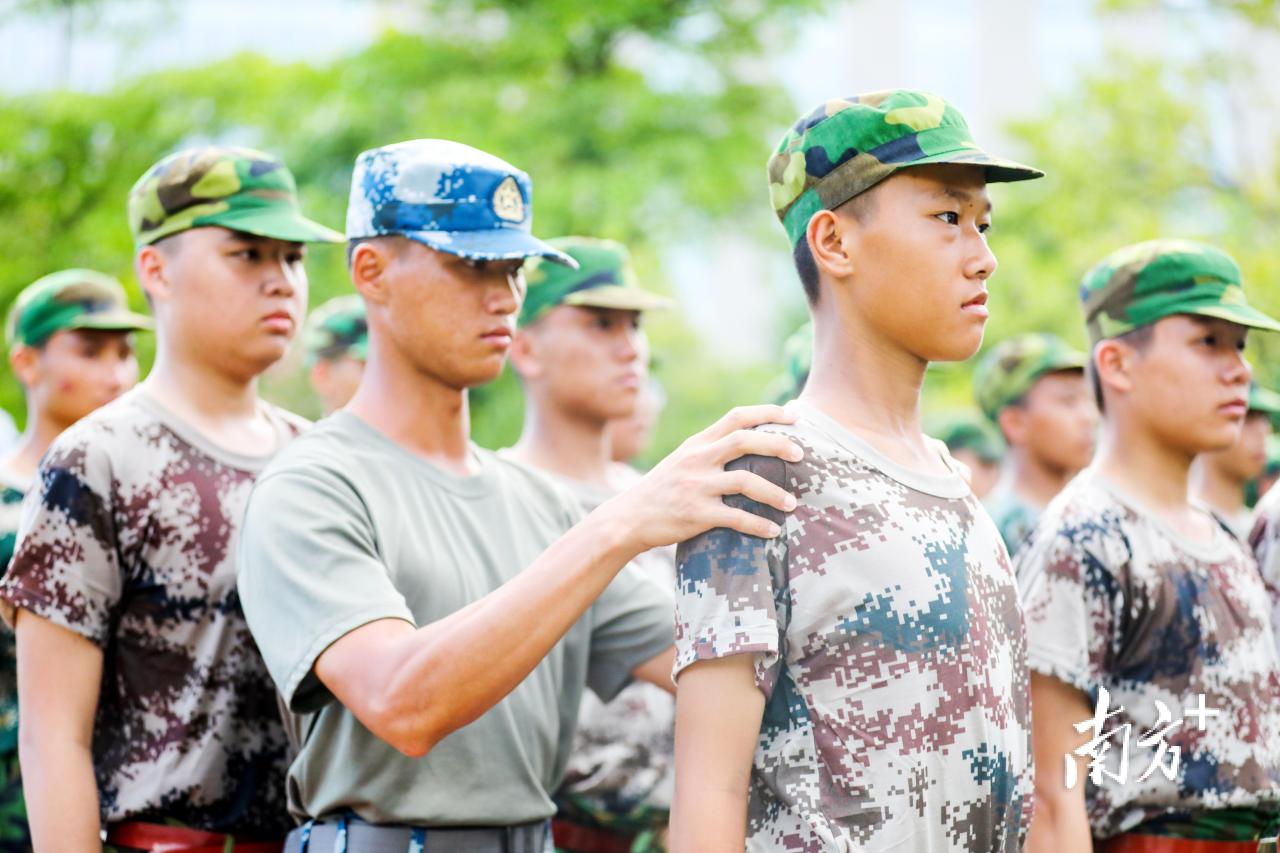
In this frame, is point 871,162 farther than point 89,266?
No

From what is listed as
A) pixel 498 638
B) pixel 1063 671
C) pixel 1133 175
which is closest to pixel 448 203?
pixel 498 638

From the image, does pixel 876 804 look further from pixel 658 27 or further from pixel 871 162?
pixel 658 27

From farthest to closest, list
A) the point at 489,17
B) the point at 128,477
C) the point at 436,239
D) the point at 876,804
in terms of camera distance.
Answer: the point at 489,17 < the point at 128,477 < the point at 436,239 < the point at 876,804

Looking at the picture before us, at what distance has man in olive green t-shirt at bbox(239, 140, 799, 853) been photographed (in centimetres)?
266

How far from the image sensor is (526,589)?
2.66 m

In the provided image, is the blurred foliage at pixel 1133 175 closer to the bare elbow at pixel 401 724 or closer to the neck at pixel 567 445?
the neck at pixel 567 445

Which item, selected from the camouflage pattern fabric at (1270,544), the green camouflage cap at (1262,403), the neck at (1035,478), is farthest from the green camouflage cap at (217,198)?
the green camouflage cap at (1262,403)

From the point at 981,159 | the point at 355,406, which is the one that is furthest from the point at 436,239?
the point at 981,159

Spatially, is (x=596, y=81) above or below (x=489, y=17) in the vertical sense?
below

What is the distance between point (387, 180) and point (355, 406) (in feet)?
1.67

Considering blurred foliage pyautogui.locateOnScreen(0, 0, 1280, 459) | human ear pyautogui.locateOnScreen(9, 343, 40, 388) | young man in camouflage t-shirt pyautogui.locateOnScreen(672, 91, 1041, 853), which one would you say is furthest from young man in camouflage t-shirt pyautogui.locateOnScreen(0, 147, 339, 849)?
blurred foliage pyautogui.locateOnScreen(0, 0, 1280, 459)

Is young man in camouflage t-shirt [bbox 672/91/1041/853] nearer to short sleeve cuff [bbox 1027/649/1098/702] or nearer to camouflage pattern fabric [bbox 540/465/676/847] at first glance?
short sleeve cuff [bbox 1027/649/1098/702]

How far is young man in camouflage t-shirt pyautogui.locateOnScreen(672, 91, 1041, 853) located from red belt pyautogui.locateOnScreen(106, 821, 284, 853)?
1512mm

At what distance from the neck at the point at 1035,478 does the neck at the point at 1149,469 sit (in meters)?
3.19
